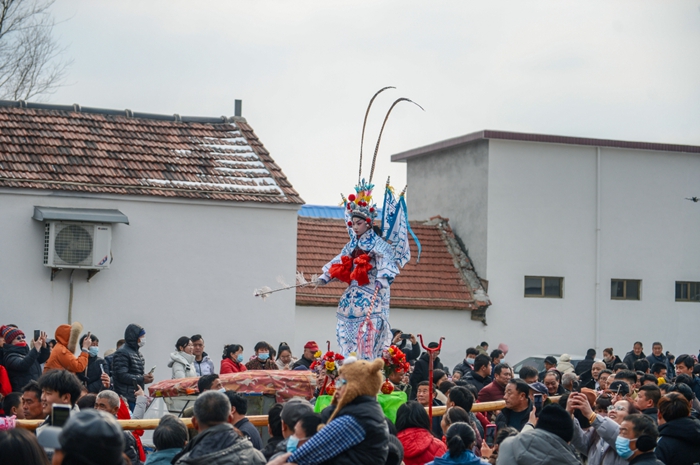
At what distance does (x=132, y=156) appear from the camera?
749 inches

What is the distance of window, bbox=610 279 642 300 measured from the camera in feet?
83.8

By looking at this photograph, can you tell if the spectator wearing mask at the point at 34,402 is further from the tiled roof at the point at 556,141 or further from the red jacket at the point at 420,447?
the tiled roof at the point at 556,141

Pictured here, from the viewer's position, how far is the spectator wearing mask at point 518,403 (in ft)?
29.5

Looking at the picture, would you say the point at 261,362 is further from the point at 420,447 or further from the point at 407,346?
the point at 420,447

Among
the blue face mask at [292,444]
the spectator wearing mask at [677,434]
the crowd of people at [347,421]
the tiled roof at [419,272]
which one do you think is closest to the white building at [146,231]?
the tiled roof at [419,272]

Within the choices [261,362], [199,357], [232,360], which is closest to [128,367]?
[199,357]

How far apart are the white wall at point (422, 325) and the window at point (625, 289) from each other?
4425 mm

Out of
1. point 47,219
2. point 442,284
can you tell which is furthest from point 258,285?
point 442,284

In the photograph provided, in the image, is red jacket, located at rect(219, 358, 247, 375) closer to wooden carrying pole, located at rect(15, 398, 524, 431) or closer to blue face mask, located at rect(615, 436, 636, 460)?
wooden carrying pole, located at rect(15, 398, 524, 431)

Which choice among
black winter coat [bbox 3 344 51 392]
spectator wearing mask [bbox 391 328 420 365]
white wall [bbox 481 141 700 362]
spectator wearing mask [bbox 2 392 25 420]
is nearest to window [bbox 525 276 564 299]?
white wall [bbox 481 141 700 362]

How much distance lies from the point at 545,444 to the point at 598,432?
124 centimetres

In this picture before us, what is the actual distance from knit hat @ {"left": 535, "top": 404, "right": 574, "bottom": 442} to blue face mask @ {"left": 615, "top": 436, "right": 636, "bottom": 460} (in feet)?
2.60

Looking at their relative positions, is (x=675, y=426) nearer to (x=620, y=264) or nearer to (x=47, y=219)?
(x=47, y=219)

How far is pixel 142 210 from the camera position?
1808 centimetres
